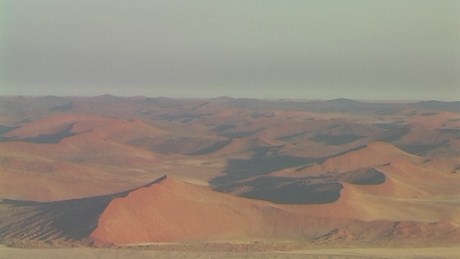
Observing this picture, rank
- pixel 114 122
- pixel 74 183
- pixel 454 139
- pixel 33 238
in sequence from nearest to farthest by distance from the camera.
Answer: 1. pixel 33 238
2. pixel 74 183
3. pixel 454 139
4. pixel 114 122

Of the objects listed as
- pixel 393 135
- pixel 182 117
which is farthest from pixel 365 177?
pixel 182 117

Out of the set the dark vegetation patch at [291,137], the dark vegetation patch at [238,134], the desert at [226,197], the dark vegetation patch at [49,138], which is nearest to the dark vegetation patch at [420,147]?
the desert at [226,197]

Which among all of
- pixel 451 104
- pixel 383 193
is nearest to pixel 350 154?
pixel 383 193

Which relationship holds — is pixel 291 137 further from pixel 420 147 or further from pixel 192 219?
pixel 192 219

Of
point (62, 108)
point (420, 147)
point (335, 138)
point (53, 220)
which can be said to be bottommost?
point (62, 108)

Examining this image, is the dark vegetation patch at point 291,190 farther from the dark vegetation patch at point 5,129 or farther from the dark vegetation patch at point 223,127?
the dark vegetation patch at point 223,127

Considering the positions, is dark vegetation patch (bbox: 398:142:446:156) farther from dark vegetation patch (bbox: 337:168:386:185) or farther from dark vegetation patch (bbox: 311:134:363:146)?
dark vegetation patch (bbox: 337:168:386:185)

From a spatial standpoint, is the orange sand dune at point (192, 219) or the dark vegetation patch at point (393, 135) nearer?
the orange sand dune at point (192, 219)

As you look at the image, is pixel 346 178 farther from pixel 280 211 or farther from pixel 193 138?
pixel 193 138

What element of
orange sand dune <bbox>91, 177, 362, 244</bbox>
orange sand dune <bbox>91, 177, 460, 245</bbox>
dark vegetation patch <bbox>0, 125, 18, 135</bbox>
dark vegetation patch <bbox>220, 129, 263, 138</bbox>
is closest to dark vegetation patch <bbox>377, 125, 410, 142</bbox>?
dark vegetation patch <bbox>220, 129, 263, 138</bbox>

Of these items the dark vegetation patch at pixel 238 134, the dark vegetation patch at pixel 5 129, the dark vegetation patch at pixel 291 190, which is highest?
the dark vegetation patch at pixel 291 190

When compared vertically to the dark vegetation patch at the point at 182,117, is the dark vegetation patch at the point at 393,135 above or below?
above
